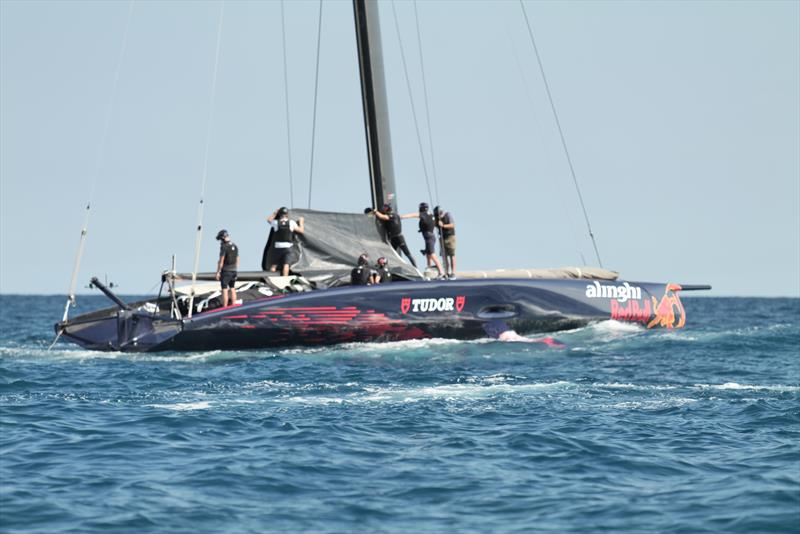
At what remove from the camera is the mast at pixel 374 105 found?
21906mm

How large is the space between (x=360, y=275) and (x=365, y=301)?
1.13 metres

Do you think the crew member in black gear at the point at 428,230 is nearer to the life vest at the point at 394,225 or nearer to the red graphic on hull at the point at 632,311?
the life vest at the point at 394,225

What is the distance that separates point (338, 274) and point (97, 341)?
181 inches

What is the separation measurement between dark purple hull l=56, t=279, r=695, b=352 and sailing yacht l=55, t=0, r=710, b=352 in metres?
0.02

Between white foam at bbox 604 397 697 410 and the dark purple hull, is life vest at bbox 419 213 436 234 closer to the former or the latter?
the dark purple hull

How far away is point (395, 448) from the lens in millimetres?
9039

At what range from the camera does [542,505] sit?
7.21 meters

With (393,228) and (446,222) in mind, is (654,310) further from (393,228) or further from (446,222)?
(393,228)

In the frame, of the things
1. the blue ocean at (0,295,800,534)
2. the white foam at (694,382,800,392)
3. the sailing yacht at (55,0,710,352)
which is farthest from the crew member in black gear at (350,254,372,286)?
the white foam at (694,382,800,392)

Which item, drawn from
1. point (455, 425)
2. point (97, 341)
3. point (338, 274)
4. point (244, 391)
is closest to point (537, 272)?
point (338, 274)

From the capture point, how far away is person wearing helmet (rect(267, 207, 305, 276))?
20266 mm

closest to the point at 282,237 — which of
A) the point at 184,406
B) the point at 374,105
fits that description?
Answer: the point at 374,105

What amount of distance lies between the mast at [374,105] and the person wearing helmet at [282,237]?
92.8 inches

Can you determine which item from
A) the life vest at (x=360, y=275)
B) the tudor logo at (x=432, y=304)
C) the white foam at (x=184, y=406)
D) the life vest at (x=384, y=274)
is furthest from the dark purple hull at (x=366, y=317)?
the white foam at (x=184, y=406)
